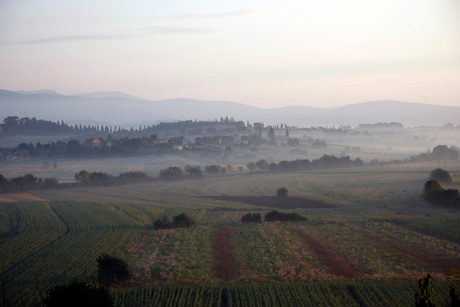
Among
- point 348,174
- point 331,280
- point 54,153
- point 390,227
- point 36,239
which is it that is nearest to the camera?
point 331,280

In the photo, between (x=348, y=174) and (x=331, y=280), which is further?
(x=348, y=174)

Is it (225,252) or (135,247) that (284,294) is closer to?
(225,252)

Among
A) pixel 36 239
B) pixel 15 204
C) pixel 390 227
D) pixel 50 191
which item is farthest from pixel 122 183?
pixel 390 227

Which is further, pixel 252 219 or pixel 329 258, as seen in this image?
pixel 252 219

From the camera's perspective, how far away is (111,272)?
1831cm

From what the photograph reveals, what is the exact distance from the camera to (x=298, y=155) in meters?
113

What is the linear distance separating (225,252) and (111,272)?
25.8 ft

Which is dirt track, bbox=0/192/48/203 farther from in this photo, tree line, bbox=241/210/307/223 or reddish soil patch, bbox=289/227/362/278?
reddish soil patch, bbox=289/227/362/278

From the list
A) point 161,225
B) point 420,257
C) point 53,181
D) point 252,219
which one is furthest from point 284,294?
point 53,181

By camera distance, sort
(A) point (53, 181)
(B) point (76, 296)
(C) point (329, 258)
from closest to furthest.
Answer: (B) point (76, 296) < (C) point (329, 258) < (A) point (53, 181)

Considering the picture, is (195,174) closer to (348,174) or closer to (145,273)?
(348,174)

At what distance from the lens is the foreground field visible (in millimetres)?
16969

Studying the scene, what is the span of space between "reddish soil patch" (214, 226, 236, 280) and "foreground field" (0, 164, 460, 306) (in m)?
0.07

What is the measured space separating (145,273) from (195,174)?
5617 cm
